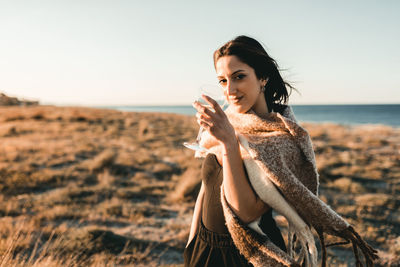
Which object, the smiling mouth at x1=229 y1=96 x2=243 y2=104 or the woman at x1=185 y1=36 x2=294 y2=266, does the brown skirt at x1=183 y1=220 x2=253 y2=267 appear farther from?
the smiling mouth at x1=229 y1=96 x2=243 y2=104

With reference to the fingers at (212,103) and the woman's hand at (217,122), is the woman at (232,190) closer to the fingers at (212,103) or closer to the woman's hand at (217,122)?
the woman's hand at (217,122)

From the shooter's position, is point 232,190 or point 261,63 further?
point 261,63

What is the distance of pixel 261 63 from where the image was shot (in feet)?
5.59

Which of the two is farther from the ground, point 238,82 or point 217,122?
point 238,82

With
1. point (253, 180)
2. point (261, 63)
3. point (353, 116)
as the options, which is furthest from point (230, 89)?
point (353, 116)

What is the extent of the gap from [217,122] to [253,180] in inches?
14.4

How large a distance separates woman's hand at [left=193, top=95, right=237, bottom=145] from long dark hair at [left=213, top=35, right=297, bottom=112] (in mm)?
540

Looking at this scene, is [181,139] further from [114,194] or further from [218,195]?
[218,195]

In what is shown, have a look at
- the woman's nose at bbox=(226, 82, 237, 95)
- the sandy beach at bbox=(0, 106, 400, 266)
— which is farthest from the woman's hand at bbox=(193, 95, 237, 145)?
the sandy beach at bbox=(0, 106, 400, 266)

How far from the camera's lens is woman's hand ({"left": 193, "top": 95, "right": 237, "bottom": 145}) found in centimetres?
121

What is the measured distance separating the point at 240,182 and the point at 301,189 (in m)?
0.32

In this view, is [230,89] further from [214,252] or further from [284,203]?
[214,252]

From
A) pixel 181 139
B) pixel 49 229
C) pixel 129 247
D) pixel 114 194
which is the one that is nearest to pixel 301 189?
pixel 129 247

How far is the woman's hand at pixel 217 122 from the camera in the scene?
47.5 inches
